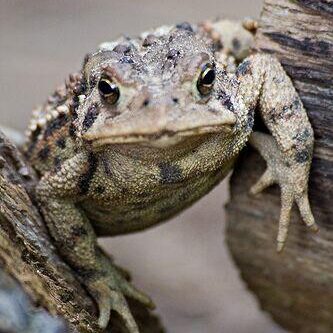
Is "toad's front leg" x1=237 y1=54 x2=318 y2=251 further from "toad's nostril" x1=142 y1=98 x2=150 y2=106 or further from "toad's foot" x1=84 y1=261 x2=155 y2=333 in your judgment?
"toad's foot" x1=84 y1=261 x2=155 y2=333

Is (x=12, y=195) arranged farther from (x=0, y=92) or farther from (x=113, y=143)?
(x=0, y=92)

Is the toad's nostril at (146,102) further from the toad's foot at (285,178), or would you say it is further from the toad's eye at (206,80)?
the toad's foot at (285,178)

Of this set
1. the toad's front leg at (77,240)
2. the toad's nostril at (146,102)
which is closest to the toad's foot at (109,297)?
the toad's front leg at (77,240)

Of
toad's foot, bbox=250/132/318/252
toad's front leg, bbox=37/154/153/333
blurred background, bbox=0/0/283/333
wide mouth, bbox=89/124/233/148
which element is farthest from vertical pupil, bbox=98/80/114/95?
blurred background, bbox=0/0/283/333

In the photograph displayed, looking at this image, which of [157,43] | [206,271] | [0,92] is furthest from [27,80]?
[157,43]

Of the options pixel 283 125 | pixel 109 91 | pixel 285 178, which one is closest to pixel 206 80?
pixel 109 91

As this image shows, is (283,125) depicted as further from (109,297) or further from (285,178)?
(109,297)
